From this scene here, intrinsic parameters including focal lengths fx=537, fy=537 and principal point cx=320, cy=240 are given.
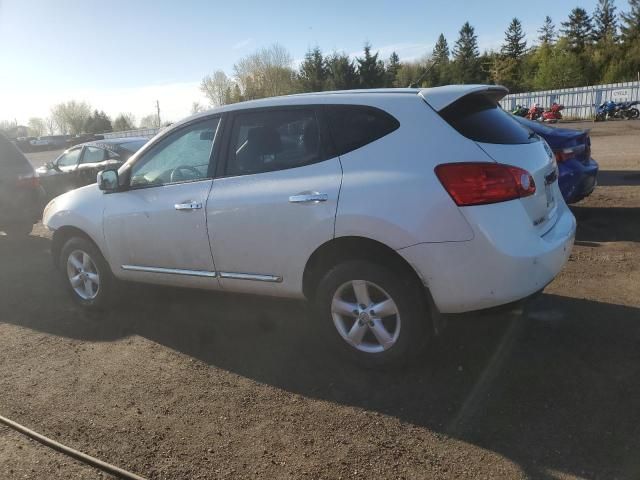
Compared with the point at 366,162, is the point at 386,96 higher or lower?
higher

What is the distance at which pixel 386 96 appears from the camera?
11.5 feet

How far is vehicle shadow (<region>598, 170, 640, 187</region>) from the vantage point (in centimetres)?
948

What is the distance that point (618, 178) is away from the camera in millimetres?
10094

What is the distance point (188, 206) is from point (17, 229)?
244 inches

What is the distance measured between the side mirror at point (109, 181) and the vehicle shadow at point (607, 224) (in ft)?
16.6

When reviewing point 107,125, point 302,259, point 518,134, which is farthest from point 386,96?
point 107,125

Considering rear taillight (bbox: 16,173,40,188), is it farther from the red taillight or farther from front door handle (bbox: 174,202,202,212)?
the red taillight

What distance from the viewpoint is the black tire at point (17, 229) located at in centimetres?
851

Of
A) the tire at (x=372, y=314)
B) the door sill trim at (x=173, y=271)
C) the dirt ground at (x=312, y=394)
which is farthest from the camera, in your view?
the door sill trim at (x=173, y=271)

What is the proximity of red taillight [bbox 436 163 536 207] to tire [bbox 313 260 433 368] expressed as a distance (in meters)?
0.61

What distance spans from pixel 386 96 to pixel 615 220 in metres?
5.01

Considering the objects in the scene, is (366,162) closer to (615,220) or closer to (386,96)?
(386,96)

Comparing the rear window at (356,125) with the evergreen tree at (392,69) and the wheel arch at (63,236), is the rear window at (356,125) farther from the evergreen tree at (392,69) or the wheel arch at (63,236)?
the evergreen tree at (392,69)

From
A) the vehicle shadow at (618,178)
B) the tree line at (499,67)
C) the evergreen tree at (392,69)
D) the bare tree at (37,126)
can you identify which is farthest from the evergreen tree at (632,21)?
the bare tree at (37,126)
